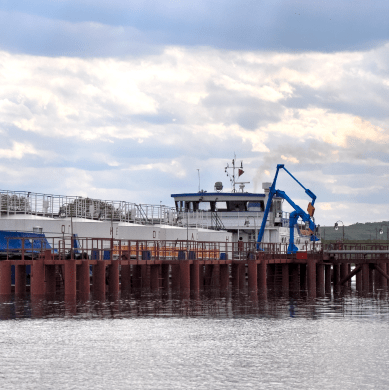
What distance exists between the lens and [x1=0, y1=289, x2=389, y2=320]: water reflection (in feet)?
127

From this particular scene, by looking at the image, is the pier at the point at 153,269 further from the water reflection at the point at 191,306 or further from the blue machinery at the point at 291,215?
the blue machinery at the point at 291,215

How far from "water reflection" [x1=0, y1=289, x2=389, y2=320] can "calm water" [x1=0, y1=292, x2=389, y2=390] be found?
0.33 feet

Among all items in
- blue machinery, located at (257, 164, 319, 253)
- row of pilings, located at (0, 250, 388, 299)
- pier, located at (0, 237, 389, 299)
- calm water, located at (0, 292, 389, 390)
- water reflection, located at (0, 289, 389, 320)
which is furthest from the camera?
blue machinery, located at (257, 164, 319, 253)

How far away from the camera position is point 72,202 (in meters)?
61.3

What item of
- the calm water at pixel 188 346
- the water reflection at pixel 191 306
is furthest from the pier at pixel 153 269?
the calm water at pixel 188 346

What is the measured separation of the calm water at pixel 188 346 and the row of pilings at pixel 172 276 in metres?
2.32

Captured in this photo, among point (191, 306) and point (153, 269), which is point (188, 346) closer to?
point (191, 306)

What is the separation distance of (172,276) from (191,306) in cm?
1280

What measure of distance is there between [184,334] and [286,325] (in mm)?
5646

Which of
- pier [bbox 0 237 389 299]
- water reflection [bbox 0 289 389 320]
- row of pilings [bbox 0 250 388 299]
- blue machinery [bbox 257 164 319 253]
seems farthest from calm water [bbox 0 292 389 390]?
blue machinery [bbox 257 164 319 253]

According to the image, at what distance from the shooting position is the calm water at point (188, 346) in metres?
23.5

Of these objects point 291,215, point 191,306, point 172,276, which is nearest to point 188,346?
point 191,306

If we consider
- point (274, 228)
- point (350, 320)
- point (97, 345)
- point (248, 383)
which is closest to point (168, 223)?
point (274, 228)

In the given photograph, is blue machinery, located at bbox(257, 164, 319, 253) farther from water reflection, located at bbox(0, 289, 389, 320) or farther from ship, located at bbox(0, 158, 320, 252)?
water reflection, located at bbox(0, 289, 389, 320)
